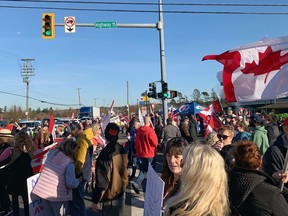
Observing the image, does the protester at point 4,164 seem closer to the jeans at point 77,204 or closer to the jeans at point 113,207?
the jeans at point 77,204

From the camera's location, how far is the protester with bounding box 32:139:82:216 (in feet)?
16.0

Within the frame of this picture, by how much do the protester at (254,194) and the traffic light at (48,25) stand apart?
13625mm

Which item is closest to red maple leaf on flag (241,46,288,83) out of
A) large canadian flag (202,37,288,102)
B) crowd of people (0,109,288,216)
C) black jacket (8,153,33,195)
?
large canadian flag (202,37,288,102)

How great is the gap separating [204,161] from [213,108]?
976 centimetres

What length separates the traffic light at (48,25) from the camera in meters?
14.9

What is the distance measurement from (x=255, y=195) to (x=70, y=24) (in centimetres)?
1386

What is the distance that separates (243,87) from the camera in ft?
15.4

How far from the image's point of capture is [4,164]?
7.03m

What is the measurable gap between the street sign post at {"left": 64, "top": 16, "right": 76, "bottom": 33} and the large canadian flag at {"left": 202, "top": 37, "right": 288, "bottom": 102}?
11.2 meters

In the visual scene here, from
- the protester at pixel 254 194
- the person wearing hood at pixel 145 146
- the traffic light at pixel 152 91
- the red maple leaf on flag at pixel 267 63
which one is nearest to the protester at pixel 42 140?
the person wearing hood at pixel 145 146

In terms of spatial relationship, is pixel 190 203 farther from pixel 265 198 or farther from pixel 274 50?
pixel 274 50

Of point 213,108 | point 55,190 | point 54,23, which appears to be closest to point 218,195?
point 55,190

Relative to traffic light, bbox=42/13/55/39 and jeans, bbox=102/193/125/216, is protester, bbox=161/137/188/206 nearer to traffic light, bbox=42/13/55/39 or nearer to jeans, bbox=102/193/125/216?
jeans, bbox=102/193/125/216

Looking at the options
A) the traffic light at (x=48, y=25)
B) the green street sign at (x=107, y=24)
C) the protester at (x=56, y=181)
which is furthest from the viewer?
the green street sign at (x=107, y=24)
